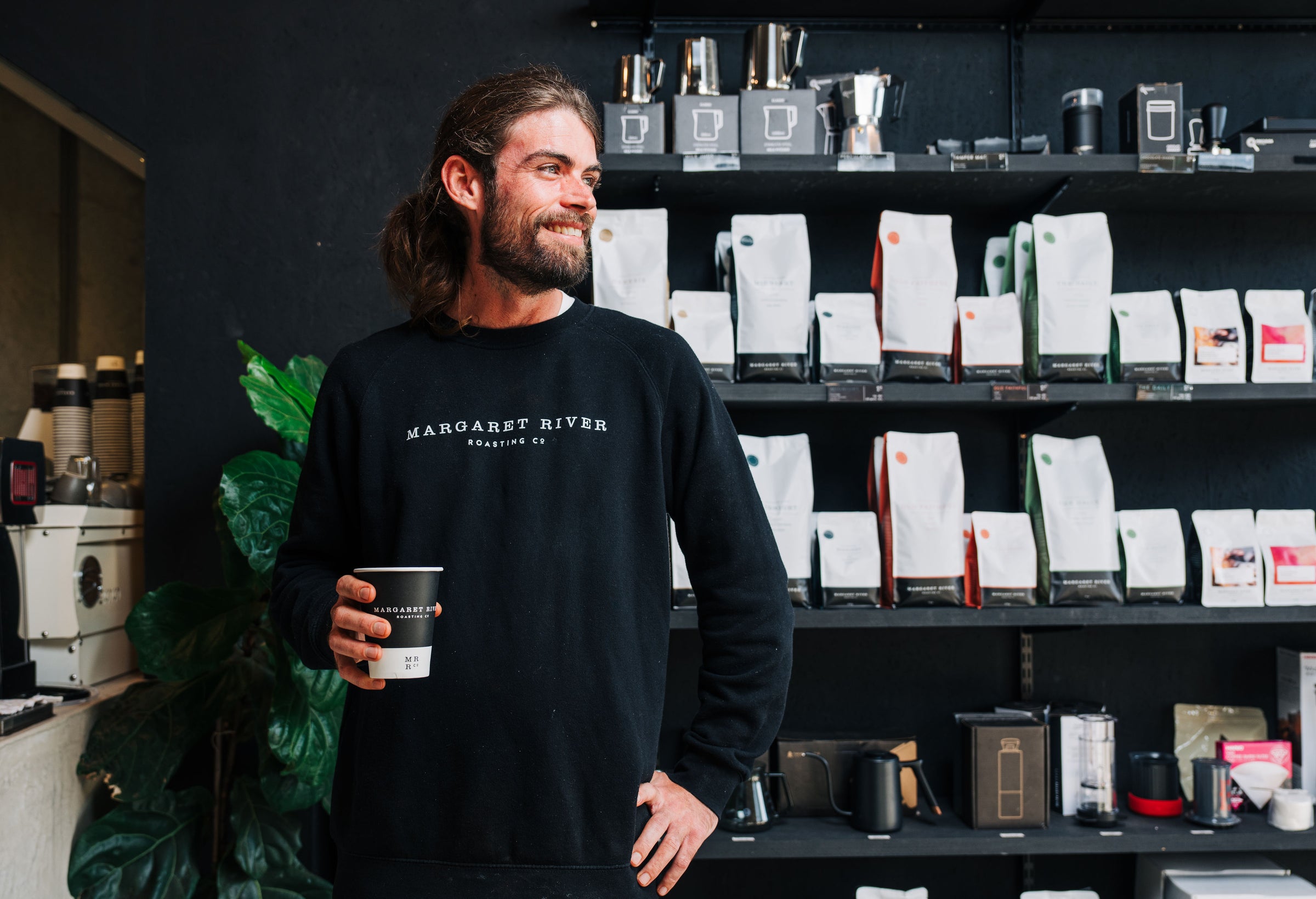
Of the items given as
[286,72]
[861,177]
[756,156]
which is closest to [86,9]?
[286,72]

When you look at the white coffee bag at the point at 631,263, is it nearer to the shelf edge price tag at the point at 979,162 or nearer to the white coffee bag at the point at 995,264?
the shelf edge price tag at the point at 979,162

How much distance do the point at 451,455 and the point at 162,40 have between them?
1.97m

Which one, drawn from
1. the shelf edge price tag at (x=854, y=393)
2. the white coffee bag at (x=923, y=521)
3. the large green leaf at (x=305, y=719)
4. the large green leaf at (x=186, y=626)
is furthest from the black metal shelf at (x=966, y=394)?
the large green leaf at (x=186, y=626)

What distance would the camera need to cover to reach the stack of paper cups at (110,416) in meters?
2.55

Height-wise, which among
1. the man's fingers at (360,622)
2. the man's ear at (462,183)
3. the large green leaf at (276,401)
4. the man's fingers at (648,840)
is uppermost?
the man's ear at (462,183)

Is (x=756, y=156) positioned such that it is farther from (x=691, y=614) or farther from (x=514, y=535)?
(x=514, y=535)

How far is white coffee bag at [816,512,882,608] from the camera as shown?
218cm

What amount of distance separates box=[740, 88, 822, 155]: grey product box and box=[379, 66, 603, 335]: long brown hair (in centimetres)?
92

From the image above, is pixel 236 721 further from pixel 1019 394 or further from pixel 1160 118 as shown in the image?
pixel 1160 118

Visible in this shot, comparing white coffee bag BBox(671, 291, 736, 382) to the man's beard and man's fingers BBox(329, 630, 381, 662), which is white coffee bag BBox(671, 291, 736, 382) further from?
man's fingers BBox(329, 630, 381, 662)

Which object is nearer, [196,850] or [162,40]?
[196,850]

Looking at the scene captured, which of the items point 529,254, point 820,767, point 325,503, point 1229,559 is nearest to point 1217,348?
point 1229,559

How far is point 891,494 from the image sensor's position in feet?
7.22

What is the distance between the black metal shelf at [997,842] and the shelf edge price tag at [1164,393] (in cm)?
97
